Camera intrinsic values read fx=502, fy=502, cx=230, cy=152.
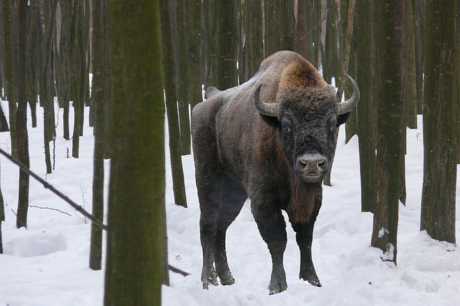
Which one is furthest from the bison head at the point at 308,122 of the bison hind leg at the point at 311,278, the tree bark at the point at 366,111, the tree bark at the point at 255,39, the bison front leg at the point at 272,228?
the tree bark at the point at 255,39

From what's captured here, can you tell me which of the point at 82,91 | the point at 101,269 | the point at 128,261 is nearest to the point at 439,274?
the point at 101,269

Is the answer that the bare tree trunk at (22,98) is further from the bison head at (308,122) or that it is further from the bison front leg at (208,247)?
the bison head at (308,122)

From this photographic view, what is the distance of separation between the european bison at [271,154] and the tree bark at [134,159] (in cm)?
224

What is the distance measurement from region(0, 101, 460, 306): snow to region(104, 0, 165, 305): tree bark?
1843mm

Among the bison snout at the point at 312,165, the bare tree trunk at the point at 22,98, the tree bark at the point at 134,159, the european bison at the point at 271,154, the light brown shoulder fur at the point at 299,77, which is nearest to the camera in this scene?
the tree bark at the point at 134,159

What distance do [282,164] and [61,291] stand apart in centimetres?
213

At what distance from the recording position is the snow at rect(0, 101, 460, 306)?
386cm

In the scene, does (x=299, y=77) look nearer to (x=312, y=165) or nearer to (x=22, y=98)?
(x=312, y=165)

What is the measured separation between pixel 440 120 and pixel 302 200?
1.82 metres

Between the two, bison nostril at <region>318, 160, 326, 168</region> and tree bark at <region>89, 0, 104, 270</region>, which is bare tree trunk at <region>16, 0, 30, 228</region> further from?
bison nostril at <region>318, 160, 326, 168</region>

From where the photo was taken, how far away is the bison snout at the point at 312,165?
12.5 feet

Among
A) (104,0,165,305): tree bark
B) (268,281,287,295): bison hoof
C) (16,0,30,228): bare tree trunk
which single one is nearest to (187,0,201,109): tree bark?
(16,0,30,228): bare tree trunk

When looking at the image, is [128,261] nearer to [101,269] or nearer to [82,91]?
[101,269]

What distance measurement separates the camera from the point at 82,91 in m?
13.1
